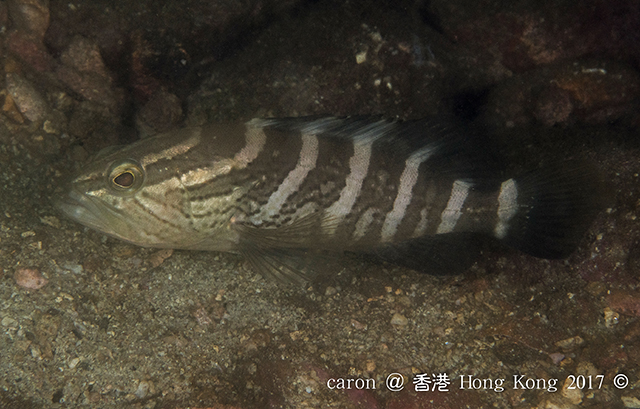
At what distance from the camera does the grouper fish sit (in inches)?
104

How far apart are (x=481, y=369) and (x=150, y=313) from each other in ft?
7.13

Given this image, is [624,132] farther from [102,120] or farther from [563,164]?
[102,120]

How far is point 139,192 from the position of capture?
2645 millimetres

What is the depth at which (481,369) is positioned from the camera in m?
2.52

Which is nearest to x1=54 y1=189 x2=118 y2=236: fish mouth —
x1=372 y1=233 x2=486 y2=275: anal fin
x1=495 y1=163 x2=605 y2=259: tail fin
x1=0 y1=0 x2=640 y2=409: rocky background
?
x1=0 y1=0 x2=640 y2=409: rocky background

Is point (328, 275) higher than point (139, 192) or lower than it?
lower

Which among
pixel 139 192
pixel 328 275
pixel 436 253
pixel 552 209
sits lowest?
pixel 328 275

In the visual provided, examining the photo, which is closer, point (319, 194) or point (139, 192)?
point (139, 192)

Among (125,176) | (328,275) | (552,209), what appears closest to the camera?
(125,176)

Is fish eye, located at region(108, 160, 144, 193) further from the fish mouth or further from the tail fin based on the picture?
the tail fin

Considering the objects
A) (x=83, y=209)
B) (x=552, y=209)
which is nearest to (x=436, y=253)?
(x=552, y=209)

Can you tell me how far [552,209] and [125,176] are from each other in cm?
281

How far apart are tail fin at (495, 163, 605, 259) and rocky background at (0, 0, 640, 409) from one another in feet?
0.69

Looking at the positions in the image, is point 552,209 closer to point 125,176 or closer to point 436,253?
point 436,253
